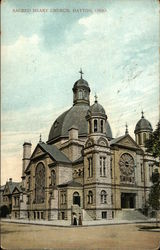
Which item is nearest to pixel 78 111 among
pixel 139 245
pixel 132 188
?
pixel 132 188

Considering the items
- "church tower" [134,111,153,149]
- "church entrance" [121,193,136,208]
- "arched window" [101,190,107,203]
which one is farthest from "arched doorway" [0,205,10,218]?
"church tower" [134,111,153,149]

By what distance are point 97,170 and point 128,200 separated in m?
9.57

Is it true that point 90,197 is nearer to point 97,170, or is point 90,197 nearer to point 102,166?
point 97,170

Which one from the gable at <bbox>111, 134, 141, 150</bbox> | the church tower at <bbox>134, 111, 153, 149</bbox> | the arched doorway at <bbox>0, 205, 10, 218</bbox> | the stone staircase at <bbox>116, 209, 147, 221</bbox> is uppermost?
the church tower at <bbox>134, 111, 153, 149</bbox>

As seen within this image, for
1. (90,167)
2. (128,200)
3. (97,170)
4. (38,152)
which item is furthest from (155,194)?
(38,152)

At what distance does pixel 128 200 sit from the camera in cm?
4481

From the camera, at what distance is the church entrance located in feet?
144

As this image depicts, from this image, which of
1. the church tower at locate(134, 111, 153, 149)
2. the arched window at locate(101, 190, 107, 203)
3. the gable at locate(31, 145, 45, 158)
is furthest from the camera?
the church tower at locate(134, 111, 153, 149)

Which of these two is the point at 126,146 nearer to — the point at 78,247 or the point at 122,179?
the point at 122,179

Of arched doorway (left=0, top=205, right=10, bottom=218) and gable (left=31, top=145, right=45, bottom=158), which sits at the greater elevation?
gable (left=31, top=145, right=45, bottom=158)

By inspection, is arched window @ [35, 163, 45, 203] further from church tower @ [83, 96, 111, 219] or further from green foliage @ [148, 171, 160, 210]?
green foliage @ [148, 171, 160, 210]

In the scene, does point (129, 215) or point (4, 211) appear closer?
point (129, 215)

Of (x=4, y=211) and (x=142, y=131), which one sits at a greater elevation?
(x=142, y=131)

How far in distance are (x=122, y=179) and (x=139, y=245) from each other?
88.3 feet
